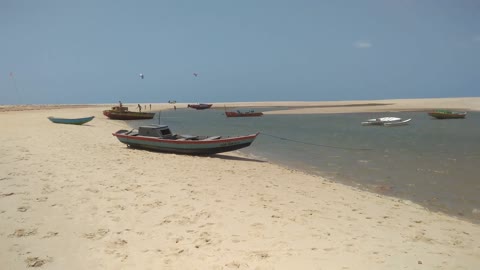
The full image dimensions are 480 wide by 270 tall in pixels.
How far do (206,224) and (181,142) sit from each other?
966 centimetres

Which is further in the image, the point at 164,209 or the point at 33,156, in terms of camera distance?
the point at 33,156

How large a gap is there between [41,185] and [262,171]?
7437mm

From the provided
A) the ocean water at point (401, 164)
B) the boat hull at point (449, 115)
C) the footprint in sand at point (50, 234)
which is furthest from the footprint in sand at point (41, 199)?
the boat hull at point (449, 115)

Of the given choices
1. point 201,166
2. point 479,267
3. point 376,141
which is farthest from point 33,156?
point 376,141

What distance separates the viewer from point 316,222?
7.04 m

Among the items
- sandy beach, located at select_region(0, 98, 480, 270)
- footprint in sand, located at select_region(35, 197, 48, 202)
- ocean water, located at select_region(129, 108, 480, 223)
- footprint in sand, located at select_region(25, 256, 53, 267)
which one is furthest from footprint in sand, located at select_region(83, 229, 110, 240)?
ocean water, located at select_region(129, 108, 480, 223)

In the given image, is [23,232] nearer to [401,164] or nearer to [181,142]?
[181,142]

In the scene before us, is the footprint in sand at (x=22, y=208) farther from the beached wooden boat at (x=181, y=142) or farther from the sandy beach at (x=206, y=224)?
the beached wooden boat at (x=181, y=142)

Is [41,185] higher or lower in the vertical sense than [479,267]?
higher

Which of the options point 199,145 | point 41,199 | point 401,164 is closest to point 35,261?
point 41,199

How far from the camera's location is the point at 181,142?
16.0m

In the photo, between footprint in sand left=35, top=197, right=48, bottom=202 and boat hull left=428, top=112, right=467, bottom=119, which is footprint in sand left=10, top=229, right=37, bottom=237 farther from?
boat hull left=428, top=112, right=467, bottom=119

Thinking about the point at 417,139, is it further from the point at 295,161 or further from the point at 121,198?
the point at 121,198

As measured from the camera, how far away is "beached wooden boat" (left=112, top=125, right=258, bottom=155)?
15.9m
